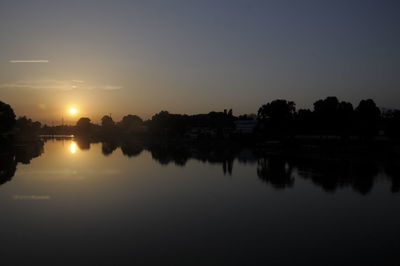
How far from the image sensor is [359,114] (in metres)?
60.4

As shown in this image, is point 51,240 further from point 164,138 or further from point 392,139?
point 164,138

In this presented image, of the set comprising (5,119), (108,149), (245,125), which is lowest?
(108,149)

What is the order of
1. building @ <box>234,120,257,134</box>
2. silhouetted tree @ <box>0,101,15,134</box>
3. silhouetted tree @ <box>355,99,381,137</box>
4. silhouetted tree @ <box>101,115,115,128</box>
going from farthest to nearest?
1. silhouetted tree @ <box>101,115,115,128</box>
2. building @ <box>234,120,257,134</box>
3. silhouetted tree @ <box>0,101,15,134</box>
4. silhouetted tree @ <box>355,99,381,137</box>

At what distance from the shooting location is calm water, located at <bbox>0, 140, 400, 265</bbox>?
35.3 feet

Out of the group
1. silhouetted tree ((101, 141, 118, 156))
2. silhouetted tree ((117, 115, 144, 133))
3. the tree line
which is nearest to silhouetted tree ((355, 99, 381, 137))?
the tree line

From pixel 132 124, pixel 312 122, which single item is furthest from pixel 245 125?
pixel 132 124

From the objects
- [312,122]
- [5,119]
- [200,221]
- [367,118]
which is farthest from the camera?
[312,122]

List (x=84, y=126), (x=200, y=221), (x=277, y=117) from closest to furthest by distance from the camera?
(x=200, y=221) < (x=277, y=117) < (x=84, y=126)

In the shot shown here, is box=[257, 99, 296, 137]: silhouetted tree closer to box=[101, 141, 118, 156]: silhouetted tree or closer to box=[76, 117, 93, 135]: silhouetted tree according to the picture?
box=[101, 141, 118, 156]: silhouetted tree

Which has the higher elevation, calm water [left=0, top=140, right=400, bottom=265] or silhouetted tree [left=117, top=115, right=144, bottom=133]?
silhouetted tree [left=117, top=115, right=144, bottom=133]

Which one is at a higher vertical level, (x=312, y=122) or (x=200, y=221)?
(x=312, y=122)

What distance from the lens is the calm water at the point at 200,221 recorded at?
1077cm

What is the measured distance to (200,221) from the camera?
1469 centimetres

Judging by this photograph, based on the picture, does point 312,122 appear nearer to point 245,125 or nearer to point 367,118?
point 367,118
